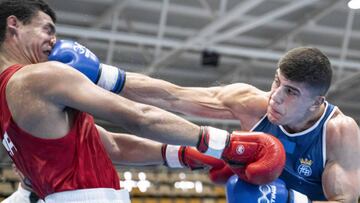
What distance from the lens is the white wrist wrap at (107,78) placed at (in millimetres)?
2900

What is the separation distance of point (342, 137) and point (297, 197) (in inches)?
16.3

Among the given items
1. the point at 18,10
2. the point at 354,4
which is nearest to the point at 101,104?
the point at 18,10

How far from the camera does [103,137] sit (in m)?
3.07

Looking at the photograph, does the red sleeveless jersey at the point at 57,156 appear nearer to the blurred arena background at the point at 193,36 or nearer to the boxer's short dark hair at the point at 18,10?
the boxer's short dark hair at the point at 18,10

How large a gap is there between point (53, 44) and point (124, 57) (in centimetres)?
891

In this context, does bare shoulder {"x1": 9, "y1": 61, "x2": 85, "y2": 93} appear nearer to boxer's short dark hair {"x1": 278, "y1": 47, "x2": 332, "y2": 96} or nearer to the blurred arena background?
boxer's short dark hair {"x1": 278, "y1": 47, "x2": 332, "y2": 96}

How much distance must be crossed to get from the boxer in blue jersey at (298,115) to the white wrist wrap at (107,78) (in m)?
0.12

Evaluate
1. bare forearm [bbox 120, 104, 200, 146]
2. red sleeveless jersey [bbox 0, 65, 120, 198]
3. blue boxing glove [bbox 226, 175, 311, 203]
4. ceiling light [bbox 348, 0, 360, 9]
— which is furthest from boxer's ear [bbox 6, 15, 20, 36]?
ceiling light [bbox 348, 0, 360, 9]

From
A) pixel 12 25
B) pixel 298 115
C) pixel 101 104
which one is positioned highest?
pixel 12 25

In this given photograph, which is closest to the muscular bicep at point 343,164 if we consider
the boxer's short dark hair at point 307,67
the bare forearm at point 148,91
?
the boxer's short dark hair at point 307,67

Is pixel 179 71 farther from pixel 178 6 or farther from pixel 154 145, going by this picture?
pixel 154 145

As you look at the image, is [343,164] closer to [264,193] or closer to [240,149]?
[264,193]

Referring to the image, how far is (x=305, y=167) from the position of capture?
300cm

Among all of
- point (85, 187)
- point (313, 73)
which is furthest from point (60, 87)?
point (313, 73)
